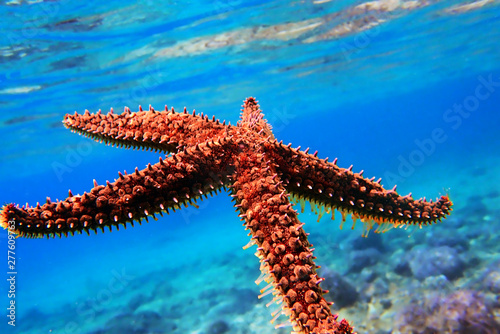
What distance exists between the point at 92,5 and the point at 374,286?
16.9 m

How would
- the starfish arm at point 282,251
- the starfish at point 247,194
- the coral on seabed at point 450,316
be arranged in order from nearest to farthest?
the starfish arm at point 282,251, the starfish at point 247,194, the coral on seabed at point 450,316

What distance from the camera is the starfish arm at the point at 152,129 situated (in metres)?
3.35

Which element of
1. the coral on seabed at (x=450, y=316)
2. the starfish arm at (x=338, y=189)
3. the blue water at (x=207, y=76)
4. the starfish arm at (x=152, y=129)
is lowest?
the coral on seabed at (x=450, y=316)

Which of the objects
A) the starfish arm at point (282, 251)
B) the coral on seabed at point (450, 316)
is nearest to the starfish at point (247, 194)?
the starfish arm at point (282, 251)

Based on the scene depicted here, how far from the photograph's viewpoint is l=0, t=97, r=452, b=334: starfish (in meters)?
2.21

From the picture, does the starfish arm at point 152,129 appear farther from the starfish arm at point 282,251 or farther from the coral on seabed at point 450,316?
the coral on seabed at point 450,316

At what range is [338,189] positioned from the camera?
3098 millimetres

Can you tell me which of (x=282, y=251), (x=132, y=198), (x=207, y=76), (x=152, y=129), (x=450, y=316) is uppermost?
(x=207, y=76)

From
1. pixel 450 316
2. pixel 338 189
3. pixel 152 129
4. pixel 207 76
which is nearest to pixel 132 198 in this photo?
pixel 152 129

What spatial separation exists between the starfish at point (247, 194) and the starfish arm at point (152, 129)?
0.04ft

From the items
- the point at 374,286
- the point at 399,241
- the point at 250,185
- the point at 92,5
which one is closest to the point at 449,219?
the point at 399,241

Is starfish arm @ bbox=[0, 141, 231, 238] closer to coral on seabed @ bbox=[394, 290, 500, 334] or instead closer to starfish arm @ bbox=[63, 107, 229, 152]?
starfish arm @ bbox=[63, 107, 229, 152]

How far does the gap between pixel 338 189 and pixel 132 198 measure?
1.87 meters

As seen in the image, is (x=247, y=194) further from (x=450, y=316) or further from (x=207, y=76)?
(x=207, y=76)
